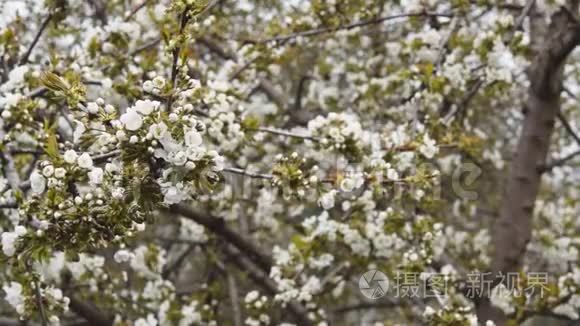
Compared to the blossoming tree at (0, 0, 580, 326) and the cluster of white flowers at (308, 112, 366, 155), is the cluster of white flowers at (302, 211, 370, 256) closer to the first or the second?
the blossoming tree at (0, 0, 580, 326)

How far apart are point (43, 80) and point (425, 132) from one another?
175 centimetres

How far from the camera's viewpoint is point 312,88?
17.5 ft

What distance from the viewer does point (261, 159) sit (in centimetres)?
445

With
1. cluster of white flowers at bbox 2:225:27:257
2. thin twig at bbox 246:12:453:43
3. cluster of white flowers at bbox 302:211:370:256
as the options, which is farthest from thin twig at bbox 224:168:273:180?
thin twig at bbox 246:12:453:43

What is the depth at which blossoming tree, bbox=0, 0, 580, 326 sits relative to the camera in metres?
1.71

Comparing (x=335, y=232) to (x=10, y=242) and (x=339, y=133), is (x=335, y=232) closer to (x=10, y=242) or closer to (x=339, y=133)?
(x=339, y=133)

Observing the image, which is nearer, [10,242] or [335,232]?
[10,242]

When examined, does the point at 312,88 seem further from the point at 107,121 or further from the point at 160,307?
the point at 107,121

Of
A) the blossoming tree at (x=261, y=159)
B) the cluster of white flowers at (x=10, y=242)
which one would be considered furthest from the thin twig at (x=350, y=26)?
the cluster of white flowers at (x=10, y=242)

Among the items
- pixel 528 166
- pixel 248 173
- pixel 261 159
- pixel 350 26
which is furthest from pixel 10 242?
pixel 528 166

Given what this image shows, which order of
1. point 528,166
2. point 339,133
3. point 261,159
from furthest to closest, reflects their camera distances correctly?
point 261,159
point 528,166
point 339,133

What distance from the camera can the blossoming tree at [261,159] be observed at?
5.61 feet

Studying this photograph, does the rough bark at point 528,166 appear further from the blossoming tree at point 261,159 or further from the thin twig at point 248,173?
the thin twig at point 248,173

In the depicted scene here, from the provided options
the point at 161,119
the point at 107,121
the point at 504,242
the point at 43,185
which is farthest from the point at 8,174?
the point at 504,242
